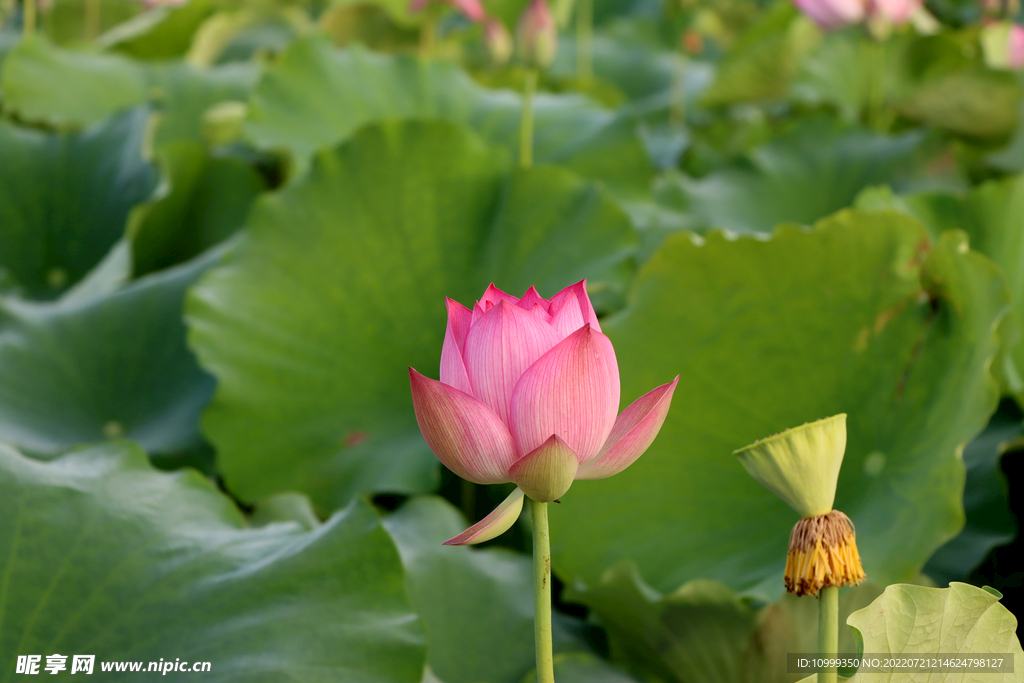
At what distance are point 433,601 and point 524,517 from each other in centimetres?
17

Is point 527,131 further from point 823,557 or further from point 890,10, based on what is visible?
point 823,557

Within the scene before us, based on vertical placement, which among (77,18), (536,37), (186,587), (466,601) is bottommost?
(466,601)

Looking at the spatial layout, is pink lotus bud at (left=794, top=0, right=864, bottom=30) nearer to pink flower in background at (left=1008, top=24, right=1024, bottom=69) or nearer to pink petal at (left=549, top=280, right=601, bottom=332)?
pink flower in background at (left=1008, top=24, right=1024, bottom=69)

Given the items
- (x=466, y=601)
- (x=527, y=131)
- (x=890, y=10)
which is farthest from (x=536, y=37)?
(x=466, y=601)

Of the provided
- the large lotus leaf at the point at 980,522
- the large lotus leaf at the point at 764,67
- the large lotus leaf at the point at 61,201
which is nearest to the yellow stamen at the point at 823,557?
the large lotus leaf at the point at 980,522

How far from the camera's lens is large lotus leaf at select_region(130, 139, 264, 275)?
1.23 meters

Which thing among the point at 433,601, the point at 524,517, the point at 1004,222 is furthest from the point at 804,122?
the point at 433,601

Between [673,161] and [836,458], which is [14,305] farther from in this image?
[673,161]

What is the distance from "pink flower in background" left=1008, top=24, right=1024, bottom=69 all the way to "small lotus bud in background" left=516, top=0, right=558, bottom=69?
0.80m

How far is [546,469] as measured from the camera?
0.35 m

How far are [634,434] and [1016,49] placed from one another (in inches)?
57.3

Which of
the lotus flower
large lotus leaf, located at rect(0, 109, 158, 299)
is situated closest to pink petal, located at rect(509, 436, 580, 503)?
the lotus flower

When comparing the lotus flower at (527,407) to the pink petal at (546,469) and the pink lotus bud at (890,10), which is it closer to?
the pink petal at (546,469)

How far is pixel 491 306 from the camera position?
0.39 meters
